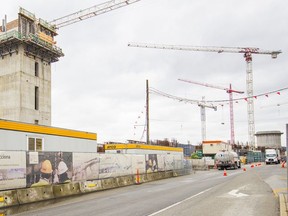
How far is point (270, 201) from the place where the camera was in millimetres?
12586

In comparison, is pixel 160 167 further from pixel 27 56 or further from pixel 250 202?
pixel 27 56

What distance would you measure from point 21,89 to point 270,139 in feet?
390

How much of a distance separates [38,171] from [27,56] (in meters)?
47.9

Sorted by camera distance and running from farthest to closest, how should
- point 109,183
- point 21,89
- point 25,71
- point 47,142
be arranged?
point 25,71 → point 21,89 → point 47,142 → point 109,183

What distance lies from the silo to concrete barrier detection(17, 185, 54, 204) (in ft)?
466

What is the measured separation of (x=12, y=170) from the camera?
Answer: 1509 centimetres

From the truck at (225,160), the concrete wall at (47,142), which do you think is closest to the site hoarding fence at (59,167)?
the concrete wall at (47,142)

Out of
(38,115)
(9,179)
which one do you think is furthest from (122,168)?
(38,115)

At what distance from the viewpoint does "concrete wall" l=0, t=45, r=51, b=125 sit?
5706 cm

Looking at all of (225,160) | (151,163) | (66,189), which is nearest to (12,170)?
(66,189)

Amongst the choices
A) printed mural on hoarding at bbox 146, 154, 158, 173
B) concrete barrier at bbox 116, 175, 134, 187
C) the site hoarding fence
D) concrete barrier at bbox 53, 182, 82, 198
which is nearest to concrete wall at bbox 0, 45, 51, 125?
printed mural on hoarding at bbox 146, 154, 158, 173

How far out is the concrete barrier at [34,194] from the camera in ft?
49.5

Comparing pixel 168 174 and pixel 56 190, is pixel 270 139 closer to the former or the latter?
pixel 168 174

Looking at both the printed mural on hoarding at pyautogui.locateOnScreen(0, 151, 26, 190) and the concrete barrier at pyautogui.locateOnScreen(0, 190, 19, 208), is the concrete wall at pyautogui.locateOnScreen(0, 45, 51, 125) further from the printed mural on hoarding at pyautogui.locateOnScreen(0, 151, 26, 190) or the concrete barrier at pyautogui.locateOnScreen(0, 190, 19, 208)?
the concrete barrier at pyautogui.locateOnScreen(0, 190, 19, 208)
